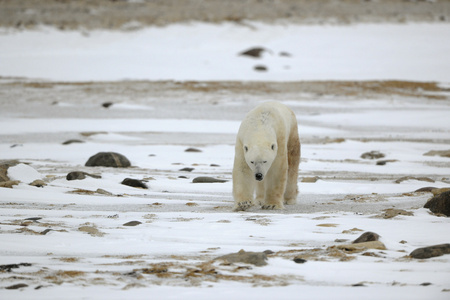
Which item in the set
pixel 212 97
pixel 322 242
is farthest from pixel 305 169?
pixel 212 97

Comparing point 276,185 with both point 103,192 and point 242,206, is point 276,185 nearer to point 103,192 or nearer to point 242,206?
point 242,206

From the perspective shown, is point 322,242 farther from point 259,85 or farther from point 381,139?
point 259,85

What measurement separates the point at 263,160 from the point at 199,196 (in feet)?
4.34

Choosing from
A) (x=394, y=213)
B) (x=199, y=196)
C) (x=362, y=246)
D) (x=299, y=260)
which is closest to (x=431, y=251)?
(x=362, y=246)

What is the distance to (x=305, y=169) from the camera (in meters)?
10.7

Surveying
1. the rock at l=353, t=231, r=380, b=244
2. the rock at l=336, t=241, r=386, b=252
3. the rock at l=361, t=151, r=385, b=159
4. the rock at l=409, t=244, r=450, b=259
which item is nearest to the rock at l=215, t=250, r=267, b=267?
the rock at l=336, t=241, r=386, b=252

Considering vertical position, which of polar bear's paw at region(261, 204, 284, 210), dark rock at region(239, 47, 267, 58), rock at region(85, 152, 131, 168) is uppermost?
dark rock at region(239, 47, 267, 58)

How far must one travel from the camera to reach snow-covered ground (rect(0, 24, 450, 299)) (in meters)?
4.44

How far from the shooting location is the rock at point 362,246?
16.9 ft

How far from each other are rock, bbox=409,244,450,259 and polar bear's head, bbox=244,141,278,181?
243cm

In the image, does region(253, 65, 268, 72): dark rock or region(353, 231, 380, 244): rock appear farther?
region(253, 65, 268, 72): dark rock

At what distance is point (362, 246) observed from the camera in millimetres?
5191

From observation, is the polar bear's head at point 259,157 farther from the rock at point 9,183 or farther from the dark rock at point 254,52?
the dark rock at point 254,52

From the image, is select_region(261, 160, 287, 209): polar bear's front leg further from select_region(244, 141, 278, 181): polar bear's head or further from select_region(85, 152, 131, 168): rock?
select_region(85, 152, 131, 168): rock
